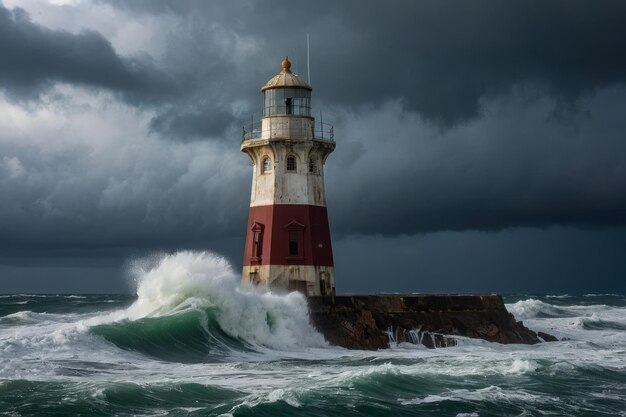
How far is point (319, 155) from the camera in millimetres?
22969

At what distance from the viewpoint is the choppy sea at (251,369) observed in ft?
42.1

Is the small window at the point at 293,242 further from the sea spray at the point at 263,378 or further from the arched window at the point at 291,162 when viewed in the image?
the sea spray at the point at 263,378

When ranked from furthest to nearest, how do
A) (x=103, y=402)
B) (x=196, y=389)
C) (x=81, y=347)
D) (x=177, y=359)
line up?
(x=177, y=359)
(x=81, y=347)
(x=196, y=389)
(x=103, y=402)

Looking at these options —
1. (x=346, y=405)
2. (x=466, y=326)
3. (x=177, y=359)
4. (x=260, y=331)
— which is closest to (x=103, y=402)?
(x=346, y=405)

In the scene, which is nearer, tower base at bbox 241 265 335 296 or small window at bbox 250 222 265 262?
tower base at bbox 241 265 335 296

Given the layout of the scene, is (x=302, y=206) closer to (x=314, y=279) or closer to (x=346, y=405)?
(x=314, y=279)

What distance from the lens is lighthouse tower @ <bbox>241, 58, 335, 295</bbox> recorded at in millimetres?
22234

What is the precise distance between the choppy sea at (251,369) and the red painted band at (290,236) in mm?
958

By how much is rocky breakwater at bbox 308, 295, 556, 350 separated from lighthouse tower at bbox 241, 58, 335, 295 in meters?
0.91

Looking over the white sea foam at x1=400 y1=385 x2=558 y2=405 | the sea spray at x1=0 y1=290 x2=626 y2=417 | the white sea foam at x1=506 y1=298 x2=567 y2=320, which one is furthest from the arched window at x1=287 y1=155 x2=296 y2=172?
the white sea foam at x1=506 y1=298 x2=567 y2=320

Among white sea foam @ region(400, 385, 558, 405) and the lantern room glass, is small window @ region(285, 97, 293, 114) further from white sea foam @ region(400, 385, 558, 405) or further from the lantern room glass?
white sea foam @ region(400, 385, 558, 405)

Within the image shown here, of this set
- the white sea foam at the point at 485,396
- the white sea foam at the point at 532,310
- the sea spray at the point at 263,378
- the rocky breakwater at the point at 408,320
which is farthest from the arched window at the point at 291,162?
the white sea foam at the point at 532,310

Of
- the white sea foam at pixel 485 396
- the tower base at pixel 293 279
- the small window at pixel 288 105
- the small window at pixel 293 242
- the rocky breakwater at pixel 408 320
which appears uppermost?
the small window at pixel 288 105

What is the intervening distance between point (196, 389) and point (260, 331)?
7.39 metres
